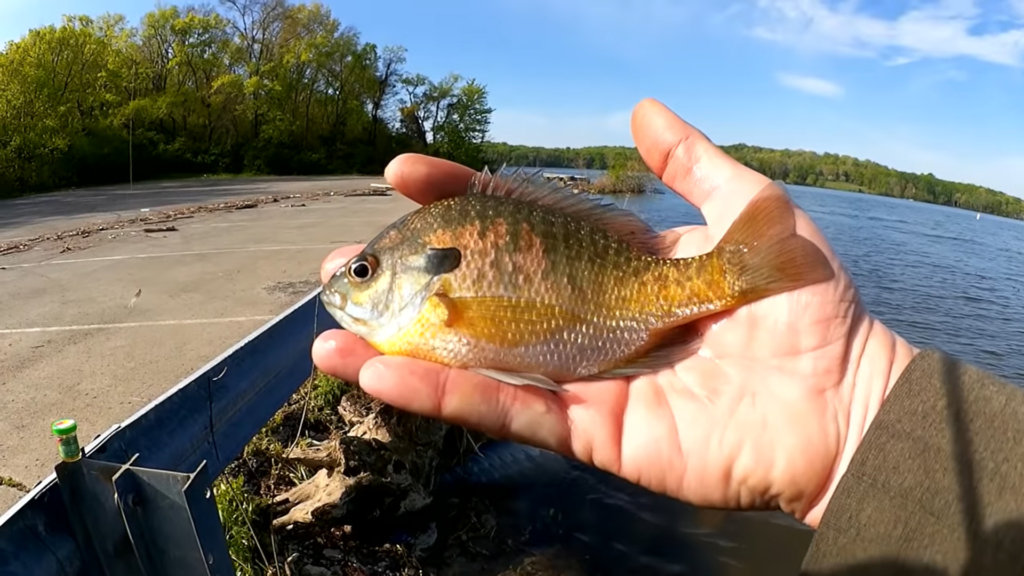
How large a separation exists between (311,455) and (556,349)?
141 inches

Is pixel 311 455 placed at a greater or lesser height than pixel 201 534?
lesser

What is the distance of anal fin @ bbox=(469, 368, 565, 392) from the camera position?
9.47 feet

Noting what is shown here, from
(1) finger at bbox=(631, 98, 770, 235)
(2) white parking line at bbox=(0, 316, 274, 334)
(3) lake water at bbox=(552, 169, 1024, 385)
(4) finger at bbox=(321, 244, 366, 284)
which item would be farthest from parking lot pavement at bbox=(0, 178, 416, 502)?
(3) lake water at bbox=(552, 169, 1024, 385)

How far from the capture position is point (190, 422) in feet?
11.6

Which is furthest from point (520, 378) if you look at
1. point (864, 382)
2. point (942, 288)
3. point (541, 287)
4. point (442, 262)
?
point (942, 288)

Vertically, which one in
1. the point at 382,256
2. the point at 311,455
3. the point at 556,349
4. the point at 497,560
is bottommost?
the point at 497,560

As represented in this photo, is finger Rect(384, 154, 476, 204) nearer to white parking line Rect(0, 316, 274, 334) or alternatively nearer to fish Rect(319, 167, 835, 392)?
fish Rect(319, 167, 835, 392)

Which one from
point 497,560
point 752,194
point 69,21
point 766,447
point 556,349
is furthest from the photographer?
point 69,21

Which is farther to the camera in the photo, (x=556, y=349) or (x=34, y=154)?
(x=34, y=154)

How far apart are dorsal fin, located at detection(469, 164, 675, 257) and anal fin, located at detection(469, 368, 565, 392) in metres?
0.98

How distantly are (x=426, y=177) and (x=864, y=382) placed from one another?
8.23 feet

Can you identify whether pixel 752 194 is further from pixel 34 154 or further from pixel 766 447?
pixel 34 154

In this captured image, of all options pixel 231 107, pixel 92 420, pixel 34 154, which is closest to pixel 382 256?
pixel 92 420

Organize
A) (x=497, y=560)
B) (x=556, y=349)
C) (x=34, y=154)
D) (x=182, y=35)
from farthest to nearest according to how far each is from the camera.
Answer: (x=182, y=35) → (x=34, y=154) → (x=497, y=560) → (x=556, y=349)
